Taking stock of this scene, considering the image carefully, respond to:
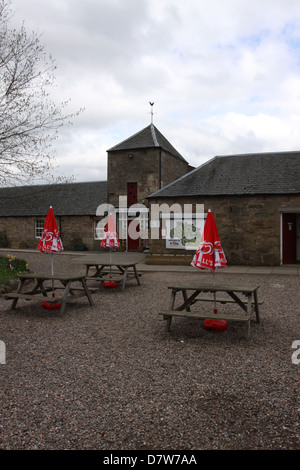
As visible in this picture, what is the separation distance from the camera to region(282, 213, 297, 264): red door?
1798 centimetres

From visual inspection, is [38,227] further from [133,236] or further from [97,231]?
[133,236]

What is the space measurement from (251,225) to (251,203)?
3.23 feet

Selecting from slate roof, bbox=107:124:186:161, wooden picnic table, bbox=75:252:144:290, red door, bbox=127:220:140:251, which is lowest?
wooden picnic table, bbox=75:252:144:290

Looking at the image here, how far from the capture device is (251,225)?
55.7 ft

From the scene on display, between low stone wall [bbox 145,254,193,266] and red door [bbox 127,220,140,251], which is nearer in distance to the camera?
low stone wall [bbox 145,254,193,266]

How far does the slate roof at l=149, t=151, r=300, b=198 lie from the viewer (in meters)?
17.1

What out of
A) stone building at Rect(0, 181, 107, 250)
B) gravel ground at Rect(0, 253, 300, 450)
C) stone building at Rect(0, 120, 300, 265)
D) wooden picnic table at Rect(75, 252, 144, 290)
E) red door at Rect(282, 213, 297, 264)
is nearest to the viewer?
gravel ground at Rect(0, 253, 300, 450)

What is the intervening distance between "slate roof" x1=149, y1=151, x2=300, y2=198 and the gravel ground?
1078 centimetres

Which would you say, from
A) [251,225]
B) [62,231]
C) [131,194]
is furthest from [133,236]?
[251,225]

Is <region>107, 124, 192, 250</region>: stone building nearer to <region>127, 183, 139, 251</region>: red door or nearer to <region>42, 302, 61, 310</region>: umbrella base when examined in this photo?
<region>127, 183, 139, 251</region>: red door

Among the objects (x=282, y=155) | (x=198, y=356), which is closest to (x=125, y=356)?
(x=198, y=356)

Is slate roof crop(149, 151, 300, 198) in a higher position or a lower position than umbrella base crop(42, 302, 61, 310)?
higher

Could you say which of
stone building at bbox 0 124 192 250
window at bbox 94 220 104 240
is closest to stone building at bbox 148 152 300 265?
stone building at bbox 0 124 192 250

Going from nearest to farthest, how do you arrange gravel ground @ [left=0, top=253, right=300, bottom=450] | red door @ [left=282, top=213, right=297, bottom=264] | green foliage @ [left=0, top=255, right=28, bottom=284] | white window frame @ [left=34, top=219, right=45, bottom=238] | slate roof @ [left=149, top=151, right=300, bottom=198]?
gravel ground @ [left=0, top=253, right=300, bottom=450] → green foliage @ [left=0, top=255, right=28, bottom=284] → slate roof @ [left=149, top=151, right=300, bottom=198] → red door @ [left=282, top=213, right=297, bottom=264] → white window frame @ [left=34, top=219, right=45, bottom=238]
